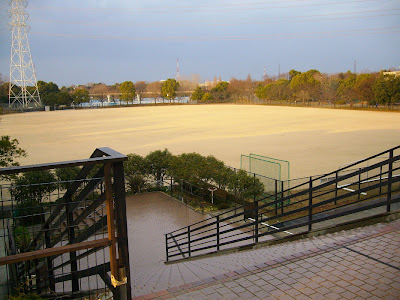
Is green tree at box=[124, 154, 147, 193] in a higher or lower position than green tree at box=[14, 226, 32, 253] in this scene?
lower

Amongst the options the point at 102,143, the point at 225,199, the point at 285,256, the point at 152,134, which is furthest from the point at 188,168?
the point at 152,134

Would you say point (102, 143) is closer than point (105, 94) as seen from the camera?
Yes

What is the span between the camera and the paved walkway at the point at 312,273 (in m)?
3.96

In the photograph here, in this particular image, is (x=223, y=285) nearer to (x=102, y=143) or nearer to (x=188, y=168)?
(x=188, y=168)

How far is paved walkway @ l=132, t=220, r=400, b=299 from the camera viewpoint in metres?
3.96

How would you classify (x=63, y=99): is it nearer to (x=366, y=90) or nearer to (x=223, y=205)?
(x=366, y=90)

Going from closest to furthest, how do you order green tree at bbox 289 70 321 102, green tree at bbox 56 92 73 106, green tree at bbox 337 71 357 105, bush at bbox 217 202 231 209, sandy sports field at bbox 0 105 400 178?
bush at bbox 217 202 231 209, sandy sports field at bbox 0 105 400 178, green tree at bbox 337 71 357 105, green tree at bbox 289 70 321 102, green tree at bbox 56 92 73 106

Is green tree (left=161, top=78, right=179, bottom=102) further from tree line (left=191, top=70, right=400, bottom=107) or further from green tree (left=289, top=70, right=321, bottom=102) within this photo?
green tree (left=289, top=70, right=321, bottom=102)

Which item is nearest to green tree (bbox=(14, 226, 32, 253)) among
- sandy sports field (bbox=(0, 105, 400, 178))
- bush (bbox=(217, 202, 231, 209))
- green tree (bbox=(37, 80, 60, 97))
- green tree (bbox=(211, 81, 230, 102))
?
bush (bbox=(217, 202, 231, 209))

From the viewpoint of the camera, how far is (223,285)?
4.19 meters

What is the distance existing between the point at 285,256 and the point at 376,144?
2321cm

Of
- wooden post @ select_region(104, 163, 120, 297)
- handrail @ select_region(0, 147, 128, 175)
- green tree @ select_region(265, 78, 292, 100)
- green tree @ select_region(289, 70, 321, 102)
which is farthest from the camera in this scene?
green tree @ select_region(265, 78, 292, 100)

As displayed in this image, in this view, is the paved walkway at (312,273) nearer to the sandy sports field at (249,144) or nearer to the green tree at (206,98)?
the sandy sports field at (249,144)

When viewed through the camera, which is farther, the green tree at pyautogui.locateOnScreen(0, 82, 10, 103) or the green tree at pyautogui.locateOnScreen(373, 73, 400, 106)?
the green tree at pyautogui.locateOnScreen(0, 82, 10, 103)
